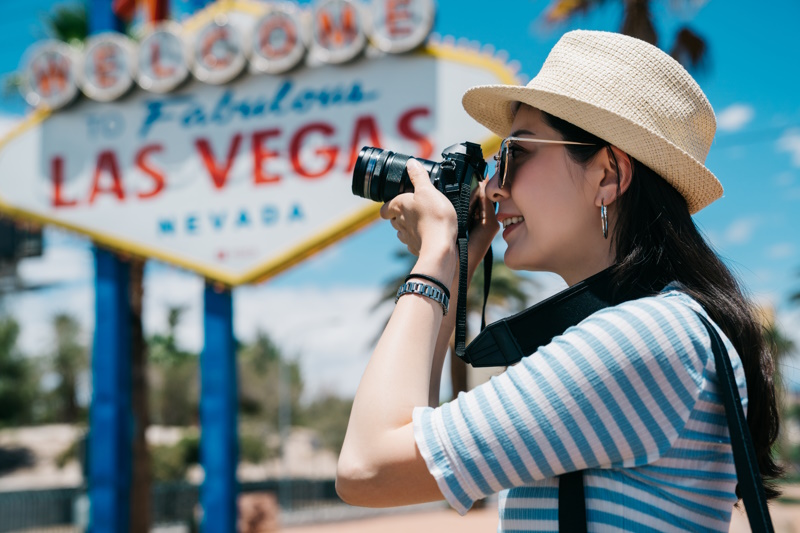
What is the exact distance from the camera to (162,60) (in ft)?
24.6

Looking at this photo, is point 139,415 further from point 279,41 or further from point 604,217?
point 604,217

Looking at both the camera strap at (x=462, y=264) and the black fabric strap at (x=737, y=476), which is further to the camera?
the camera strap at (x=462, y=264)

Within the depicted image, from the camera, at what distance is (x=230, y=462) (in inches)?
279

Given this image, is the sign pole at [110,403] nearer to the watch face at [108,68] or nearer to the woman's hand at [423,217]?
the watch face at [108,68]

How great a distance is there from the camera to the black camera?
A: 1.44 metres

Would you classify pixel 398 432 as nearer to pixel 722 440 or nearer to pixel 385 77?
pixel 722 440

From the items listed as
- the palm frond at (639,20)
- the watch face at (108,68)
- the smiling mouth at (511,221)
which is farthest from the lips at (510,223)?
the palm frond at (639,20)

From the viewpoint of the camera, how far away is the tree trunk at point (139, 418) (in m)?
10.9

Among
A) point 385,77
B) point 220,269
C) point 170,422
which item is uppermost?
point 385,77

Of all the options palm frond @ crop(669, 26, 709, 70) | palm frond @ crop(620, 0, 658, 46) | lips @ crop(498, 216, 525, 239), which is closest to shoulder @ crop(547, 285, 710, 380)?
lips @ crop(498, 216, 525, 239)

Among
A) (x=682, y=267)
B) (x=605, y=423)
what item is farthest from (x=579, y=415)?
(x=682, y=267)

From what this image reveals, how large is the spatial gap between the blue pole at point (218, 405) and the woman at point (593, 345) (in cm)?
596

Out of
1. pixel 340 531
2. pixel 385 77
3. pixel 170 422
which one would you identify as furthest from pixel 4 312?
pixel 385 77

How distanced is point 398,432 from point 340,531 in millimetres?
18925
